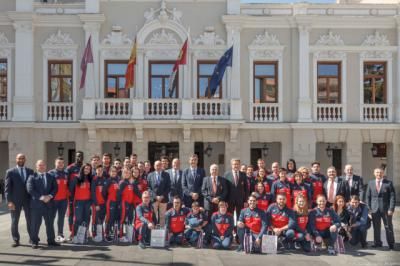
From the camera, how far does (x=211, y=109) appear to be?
23.9m

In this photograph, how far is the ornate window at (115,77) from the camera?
2475 centimetres

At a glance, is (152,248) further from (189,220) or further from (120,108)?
(120,108)

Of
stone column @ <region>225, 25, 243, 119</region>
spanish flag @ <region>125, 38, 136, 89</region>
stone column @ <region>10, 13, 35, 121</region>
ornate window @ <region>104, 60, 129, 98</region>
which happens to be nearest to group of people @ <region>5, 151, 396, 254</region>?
spanish flag @ <region>125, 38, 136, 89</region>

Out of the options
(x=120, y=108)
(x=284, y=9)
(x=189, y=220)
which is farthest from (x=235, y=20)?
(x=189, y=220)

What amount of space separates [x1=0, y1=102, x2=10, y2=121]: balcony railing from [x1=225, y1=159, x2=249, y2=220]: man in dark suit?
45.4ft

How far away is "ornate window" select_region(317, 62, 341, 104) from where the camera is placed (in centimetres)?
2492

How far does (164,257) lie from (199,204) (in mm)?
2485

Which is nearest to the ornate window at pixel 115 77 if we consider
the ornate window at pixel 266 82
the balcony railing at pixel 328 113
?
the ornate window at pixel 266 82

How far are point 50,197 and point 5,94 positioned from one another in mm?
13684

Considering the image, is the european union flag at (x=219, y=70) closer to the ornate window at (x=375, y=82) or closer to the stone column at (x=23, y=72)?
the ornate window at (x=375, y=82)

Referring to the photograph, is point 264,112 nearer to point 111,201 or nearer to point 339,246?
point 111,201

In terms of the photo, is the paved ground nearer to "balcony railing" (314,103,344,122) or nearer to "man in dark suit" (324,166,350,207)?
"man in dark suit" (324,166,350,207)

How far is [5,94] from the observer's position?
24.8m

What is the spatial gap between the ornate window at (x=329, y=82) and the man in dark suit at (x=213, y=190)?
12651 mm
